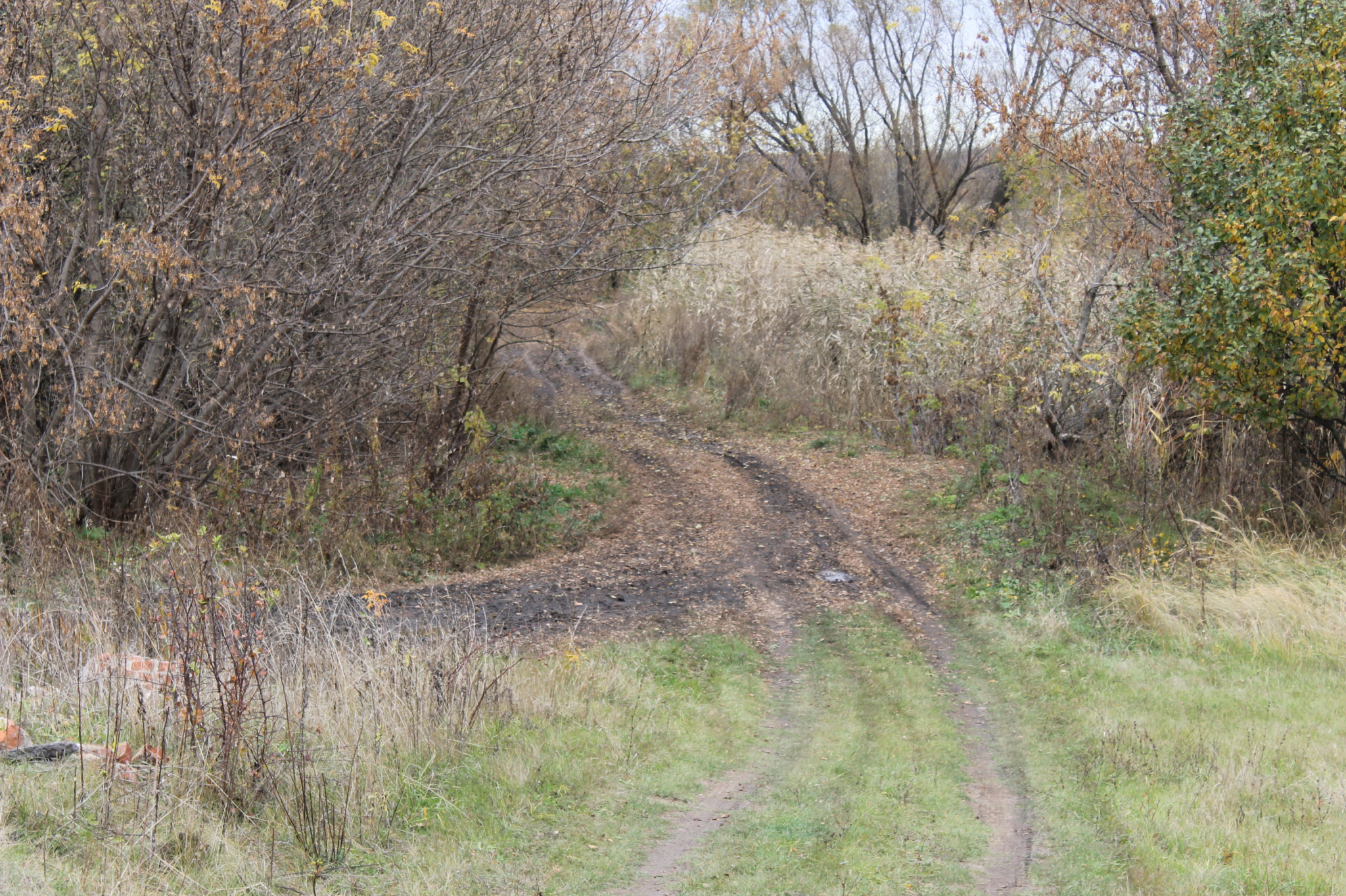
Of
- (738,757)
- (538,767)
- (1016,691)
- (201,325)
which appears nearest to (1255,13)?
(1016,691)

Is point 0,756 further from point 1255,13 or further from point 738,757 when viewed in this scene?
point 1255,13

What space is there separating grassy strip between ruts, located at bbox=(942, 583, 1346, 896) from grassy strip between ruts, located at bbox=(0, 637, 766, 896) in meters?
1.85

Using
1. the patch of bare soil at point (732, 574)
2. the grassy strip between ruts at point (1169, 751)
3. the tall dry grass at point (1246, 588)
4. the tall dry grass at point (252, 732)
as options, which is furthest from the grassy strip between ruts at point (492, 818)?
the tall dry grass at point (1246, 588)

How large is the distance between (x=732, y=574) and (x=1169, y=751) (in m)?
4.84

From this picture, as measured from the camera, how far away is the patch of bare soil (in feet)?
19.5

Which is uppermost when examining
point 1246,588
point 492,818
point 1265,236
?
point 1265,236

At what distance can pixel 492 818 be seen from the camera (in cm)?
519

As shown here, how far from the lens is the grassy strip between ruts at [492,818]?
4.43m

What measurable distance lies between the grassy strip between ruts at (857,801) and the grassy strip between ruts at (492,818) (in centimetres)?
40

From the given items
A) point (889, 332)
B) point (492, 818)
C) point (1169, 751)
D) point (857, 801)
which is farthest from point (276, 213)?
point (889, 332)

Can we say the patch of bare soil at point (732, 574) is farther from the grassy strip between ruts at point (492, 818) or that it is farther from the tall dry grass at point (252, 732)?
the tall dry grass at point (252, 732)

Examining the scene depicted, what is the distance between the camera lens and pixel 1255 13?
32.4 feet

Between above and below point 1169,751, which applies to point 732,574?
above

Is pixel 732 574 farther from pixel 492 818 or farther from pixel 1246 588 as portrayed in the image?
pixel 492 818
